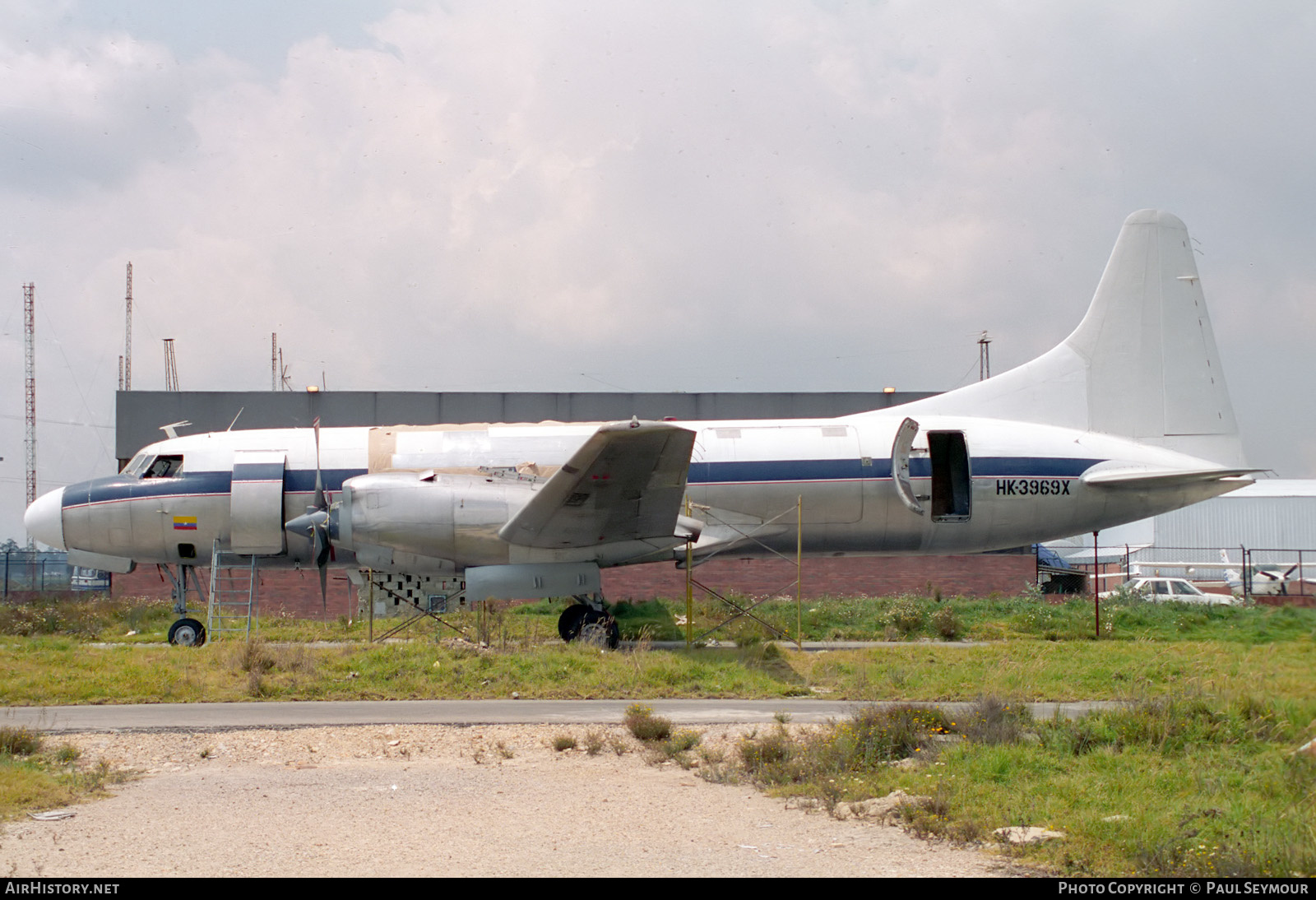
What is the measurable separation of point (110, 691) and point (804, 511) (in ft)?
39.0

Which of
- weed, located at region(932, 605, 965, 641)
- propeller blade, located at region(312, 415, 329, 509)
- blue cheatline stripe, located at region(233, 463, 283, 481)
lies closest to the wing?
propeller blade, located at region(312, 415, 329, 509)

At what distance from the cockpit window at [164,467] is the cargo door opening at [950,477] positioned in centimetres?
1467

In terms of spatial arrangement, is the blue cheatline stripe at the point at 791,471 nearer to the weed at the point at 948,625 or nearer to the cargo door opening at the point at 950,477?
the cargo door opening at the point at 950,477

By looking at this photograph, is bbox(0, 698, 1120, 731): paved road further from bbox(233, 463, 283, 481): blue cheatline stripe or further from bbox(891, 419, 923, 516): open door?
bbox(891, 419, 923, 516): open door

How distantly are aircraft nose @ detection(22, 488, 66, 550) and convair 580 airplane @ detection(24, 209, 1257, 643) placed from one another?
1.7 inches

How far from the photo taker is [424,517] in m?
17.1

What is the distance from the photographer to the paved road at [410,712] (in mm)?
12336

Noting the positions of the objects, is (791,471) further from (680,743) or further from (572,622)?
(680,743)

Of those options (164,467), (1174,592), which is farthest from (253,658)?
(1174,592)

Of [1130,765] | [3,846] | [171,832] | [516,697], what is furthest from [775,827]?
[516,697]

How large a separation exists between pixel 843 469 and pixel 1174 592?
5.97 m
